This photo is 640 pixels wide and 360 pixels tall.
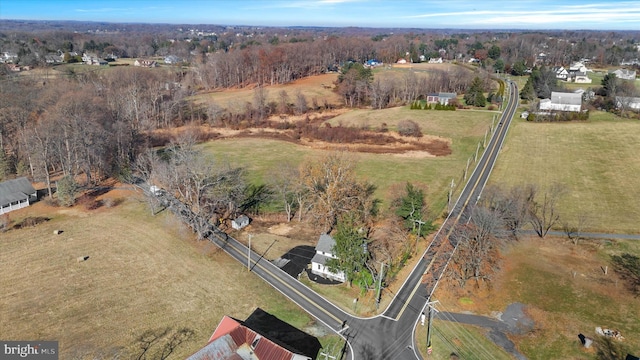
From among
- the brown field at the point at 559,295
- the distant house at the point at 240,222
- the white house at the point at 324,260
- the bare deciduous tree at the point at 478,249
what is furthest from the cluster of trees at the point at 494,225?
the distant house at the point at 240,222

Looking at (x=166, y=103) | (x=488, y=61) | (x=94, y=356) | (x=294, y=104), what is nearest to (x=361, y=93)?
(x=294, y=104)

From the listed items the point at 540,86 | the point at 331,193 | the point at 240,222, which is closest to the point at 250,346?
the point at 331,193

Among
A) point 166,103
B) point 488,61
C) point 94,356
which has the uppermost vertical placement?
point 488,61

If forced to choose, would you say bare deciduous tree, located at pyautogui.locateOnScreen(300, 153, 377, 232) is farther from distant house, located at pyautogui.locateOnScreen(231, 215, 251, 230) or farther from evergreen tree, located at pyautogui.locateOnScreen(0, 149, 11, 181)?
evergreen tree, located at pyautogui.locateOnScreen(0, 149, 11, 181)

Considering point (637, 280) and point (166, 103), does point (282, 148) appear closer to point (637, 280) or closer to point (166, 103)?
point (166, 103)

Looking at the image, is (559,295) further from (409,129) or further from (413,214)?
(409,129)
